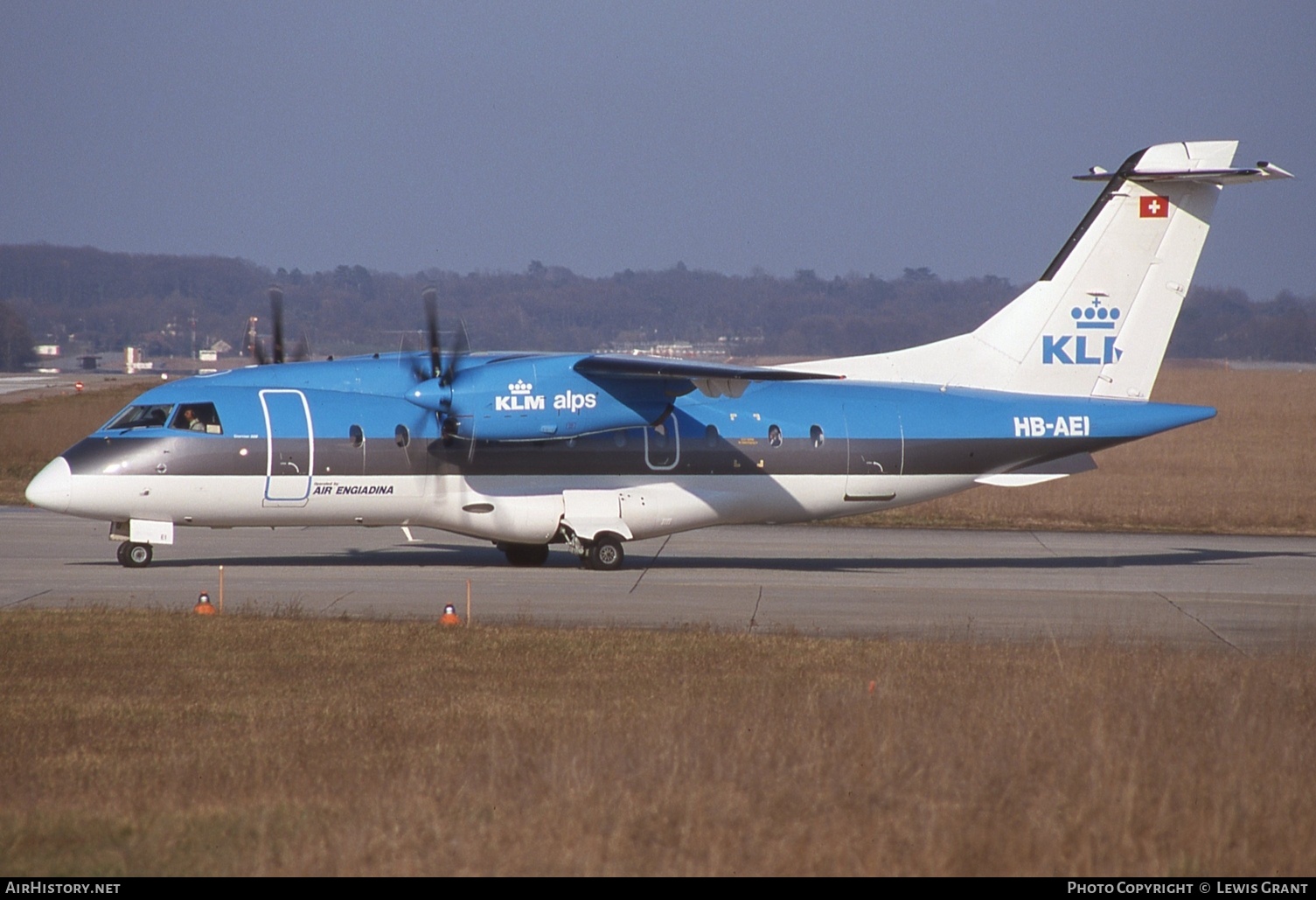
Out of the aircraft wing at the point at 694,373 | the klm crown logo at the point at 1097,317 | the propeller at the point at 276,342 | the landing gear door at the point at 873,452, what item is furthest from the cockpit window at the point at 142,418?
the klm crown logo at the point at 1097,317

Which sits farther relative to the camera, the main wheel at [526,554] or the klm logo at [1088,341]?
the klm logo at [1088,341]

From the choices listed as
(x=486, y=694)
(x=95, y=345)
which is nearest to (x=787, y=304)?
(x=95, y=345)

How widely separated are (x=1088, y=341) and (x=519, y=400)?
9.84 metres

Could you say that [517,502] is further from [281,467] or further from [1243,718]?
[1243,718]

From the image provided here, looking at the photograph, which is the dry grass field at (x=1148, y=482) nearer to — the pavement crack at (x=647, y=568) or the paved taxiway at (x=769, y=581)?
the paved taxiway at (x=769, y=581)

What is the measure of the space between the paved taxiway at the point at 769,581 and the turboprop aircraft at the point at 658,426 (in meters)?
1.06

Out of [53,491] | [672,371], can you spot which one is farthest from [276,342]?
[672,371]

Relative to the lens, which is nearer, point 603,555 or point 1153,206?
point 603,555

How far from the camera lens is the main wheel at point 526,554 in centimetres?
2262

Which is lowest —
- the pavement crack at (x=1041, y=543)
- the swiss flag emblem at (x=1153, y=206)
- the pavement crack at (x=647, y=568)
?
the pavement crack at (x=1041, y=543)

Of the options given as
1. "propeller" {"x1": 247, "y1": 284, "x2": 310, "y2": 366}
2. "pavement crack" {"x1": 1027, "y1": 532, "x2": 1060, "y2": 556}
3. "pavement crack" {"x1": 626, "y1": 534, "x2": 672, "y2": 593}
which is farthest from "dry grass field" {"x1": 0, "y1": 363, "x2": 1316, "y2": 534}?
"propeller" {"x1": 247, "y1": 284, "x2": 310, "y2": 366}

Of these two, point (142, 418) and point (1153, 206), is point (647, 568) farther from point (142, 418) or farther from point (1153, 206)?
point (1153, 206)

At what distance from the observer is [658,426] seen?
71.5 feet

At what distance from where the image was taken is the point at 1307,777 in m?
8.25
